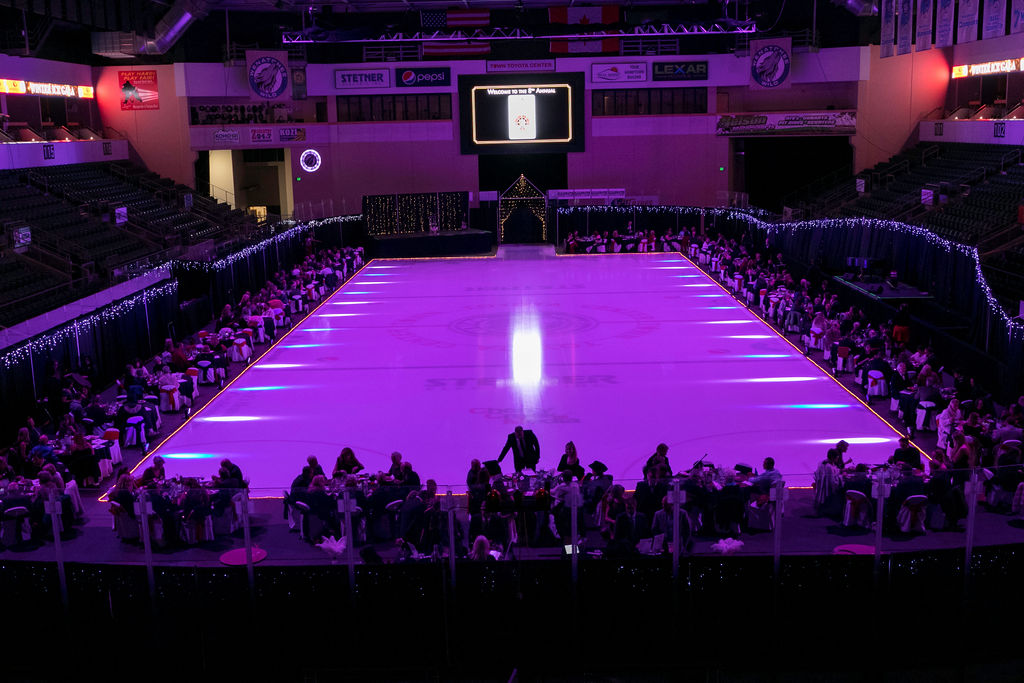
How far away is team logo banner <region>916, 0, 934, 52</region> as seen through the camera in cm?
2695

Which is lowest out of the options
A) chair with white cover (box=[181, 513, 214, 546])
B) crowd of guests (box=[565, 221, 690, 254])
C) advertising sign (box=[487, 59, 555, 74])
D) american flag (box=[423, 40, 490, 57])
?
chair with white cover (box=[181, 513, 214, 546])

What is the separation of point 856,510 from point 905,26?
22.5 m

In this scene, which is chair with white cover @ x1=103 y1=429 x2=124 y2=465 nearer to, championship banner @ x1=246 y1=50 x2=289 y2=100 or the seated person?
the seated person

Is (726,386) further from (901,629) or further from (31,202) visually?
(31,202)

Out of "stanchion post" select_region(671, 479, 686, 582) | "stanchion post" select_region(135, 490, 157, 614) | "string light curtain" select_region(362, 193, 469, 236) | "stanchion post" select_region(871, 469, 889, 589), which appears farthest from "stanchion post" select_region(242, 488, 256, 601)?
"string light curtain" select_region(362, 193, 469, 236)

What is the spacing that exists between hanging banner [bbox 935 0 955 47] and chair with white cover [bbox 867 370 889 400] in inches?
443

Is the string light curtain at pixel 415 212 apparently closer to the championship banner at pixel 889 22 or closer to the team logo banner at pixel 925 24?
the championship banner at pixel 889 22

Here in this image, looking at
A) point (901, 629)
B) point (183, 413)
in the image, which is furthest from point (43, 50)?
point (901, 629)

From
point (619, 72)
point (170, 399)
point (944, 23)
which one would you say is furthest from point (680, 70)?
point (170, 399)

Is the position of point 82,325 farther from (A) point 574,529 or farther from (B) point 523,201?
(B) point 523,201

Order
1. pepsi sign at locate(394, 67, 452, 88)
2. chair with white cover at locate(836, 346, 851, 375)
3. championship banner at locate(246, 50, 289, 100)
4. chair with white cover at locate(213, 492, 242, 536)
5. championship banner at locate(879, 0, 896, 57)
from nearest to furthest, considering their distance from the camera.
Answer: chair with white cover at locate(213, 492, 242, 536) < chair with white cover at locate(836, 346, 851, 375) < championship banner at locate(879, 0, 896, 57) < championship banner at locate(246, 50, 289, 100) < pepsi sign at locate(394, 67, 452, 88)

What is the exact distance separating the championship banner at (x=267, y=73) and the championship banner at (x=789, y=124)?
1868cm

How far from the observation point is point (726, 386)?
1925 centimetres

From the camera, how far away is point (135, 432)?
54.2 feet
